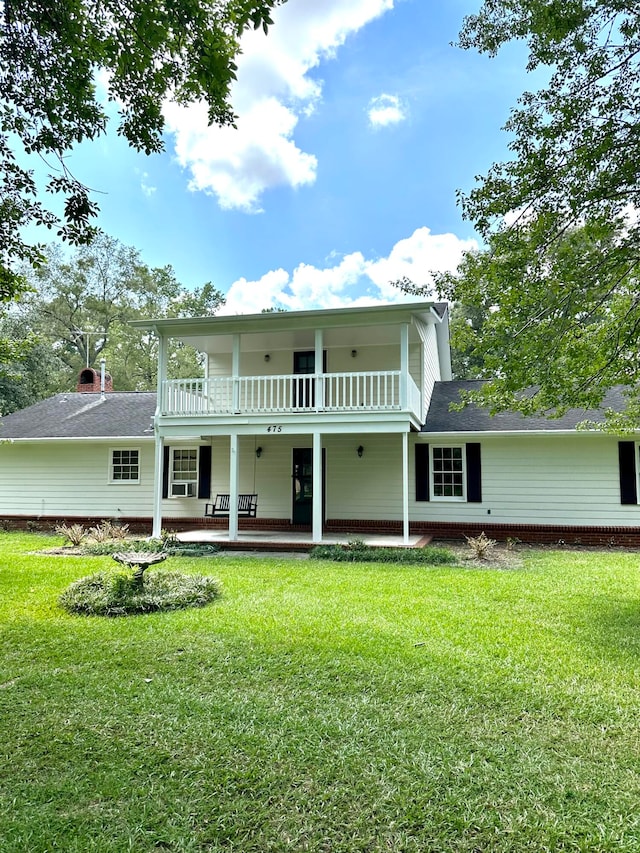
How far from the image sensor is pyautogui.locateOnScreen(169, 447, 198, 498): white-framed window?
15.3 m

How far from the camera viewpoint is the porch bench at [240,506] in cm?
1452

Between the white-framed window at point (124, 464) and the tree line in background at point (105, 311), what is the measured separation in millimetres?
15854

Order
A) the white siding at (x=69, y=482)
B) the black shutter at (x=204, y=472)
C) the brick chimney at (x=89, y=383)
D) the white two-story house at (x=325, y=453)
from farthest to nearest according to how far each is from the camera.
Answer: the brick chimney at (x=89, y=383)
the white siding at (x=69, y=482)
the black shutter at (x=204, y=472)
the white two-story house at (x=325, y=453)

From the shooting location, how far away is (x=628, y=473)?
12.6m

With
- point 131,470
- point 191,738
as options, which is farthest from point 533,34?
point 131,470

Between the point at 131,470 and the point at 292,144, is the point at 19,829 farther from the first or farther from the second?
the point at 292,144

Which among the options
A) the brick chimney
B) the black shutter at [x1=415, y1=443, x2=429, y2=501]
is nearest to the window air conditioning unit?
the black shutter at [x1=415, y1=443, x2=429, y2=501]

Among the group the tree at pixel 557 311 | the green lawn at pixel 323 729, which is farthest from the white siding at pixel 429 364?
the green lawn at pixel 323 729

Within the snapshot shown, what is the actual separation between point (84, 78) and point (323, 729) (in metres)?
5.37

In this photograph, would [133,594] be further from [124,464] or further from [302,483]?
[124,464]

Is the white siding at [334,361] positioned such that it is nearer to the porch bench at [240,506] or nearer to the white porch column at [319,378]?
the white porch column at [319,378]

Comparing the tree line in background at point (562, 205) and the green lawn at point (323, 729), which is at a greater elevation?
the tree line in background at point (562, 205)

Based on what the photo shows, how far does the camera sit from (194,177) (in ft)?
52.2

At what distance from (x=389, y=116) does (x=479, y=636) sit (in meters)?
10.1
